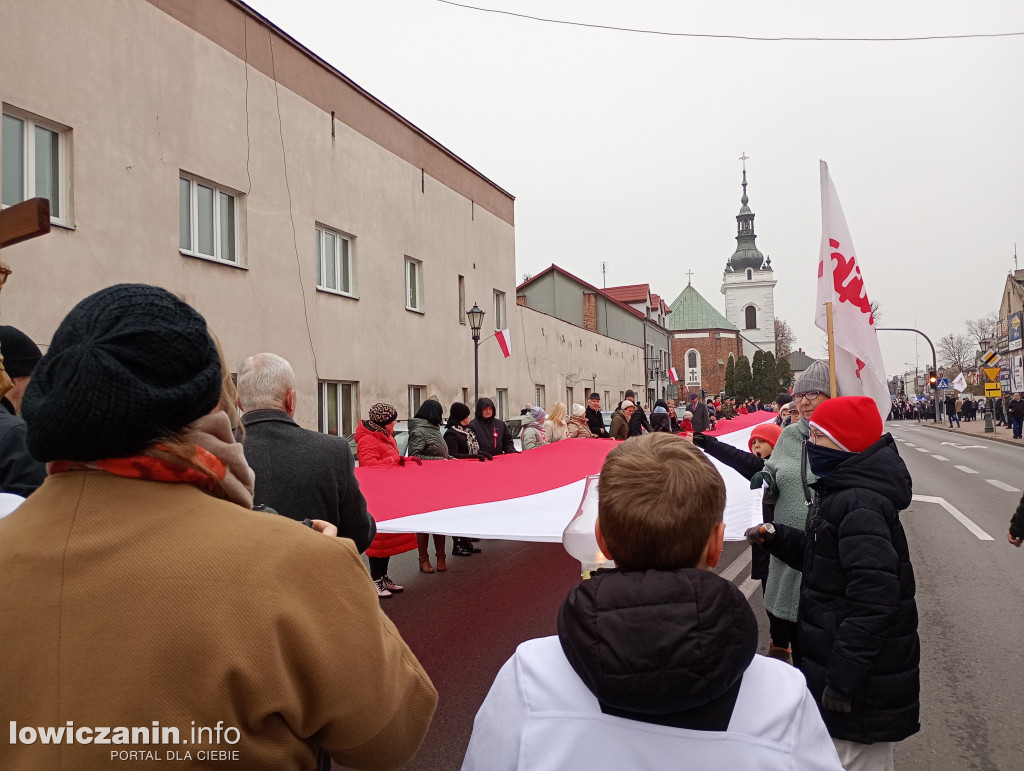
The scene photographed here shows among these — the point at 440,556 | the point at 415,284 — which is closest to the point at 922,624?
the point at 440,556

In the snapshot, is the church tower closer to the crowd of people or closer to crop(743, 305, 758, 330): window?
crop(743, 305, 758, 330): window

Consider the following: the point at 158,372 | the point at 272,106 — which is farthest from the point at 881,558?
the point at 272,106

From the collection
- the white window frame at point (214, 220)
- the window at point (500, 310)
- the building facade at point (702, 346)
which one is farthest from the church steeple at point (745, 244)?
the white window frame at point (214, 220)

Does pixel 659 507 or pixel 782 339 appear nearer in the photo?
pixel 659 507

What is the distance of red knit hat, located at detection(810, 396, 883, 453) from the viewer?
3000mm

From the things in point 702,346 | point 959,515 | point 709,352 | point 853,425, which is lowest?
point 959,515

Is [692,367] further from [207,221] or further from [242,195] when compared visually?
[207,221]

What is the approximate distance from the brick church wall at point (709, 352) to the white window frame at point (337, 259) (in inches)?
3110

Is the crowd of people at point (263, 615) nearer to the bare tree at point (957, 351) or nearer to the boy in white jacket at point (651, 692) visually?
the boy in white jacket at point (651, 692)

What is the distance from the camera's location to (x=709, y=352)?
304ft

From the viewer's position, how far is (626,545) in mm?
1654

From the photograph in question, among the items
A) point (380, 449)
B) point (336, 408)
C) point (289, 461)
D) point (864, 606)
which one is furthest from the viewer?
point (336, 408)

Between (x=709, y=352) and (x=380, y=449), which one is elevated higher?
(x=709, y=352)

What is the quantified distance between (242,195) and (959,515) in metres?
12.6
